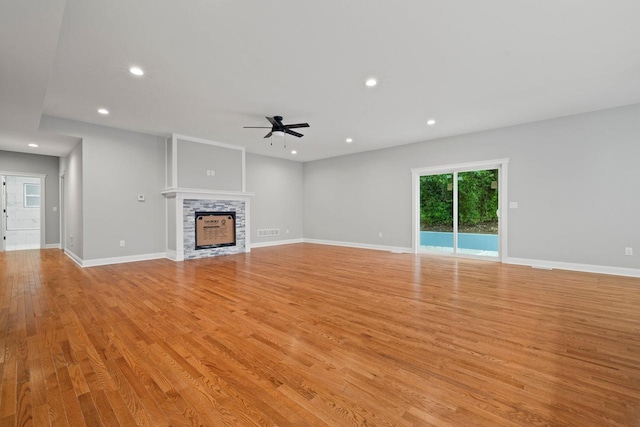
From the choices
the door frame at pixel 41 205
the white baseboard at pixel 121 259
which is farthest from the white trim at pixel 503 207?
the door frame at pixel 41 205

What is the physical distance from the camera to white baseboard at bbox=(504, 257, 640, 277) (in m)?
4.45

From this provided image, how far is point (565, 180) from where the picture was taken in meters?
4.96

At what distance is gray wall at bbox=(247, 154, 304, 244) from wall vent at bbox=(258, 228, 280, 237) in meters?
0.10

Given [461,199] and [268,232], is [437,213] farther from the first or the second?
[268,232]

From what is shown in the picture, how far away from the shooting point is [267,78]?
11.6ft

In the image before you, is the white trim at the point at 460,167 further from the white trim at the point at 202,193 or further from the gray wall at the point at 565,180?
the white trim at the point at 202,193

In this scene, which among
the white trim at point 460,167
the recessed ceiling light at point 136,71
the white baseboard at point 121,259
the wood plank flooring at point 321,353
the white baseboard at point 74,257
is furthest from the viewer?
the white trim at point 460,167

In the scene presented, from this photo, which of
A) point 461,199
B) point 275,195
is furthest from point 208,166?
point 461,199

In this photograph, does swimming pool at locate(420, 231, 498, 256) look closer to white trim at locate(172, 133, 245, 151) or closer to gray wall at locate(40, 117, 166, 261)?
white trim at locate(172, 133, 245, 151)

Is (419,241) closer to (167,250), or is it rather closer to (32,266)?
(167,250)

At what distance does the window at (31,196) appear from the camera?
923 cm

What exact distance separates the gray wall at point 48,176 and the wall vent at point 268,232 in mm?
5834

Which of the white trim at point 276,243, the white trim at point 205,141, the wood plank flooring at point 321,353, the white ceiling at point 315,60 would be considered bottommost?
the wood plank flooring at point 321,353

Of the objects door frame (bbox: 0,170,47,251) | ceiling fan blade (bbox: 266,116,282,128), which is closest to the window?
door frame (bbox: 0,170,47,251)
